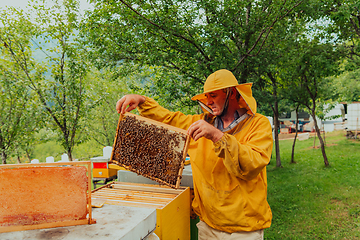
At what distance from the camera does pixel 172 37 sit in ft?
17.5

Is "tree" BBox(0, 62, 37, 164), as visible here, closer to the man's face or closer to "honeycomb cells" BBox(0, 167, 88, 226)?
the man's face

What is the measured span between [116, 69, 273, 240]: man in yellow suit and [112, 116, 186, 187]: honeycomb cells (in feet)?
0.76

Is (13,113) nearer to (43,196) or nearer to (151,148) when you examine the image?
(151,148)

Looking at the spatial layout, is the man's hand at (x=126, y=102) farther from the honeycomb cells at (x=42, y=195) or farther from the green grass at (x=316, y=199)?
the green grass at (x=316, y=199)

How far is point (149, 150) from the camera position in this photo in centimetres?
238

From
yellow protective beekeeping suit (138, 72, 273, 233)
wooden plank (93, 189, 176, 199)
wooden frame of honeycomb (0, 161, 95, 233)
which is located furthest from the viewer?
wooden plank (93, 189, 176, 199)

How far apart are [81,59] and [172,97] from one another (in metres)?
2.87

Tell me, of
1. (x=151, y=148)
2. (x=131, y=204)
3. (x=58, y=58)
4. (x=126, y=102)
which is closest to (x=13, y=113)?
(x=58, y=58)

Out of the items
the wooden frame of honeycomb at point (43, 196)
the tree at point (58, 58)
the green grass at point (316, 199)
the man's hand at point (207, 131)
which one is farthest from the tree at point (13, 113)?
the green grass at point (316, 199)

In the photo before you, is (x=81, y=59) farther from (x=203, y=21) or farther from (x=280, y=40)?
(x=280, y=40)

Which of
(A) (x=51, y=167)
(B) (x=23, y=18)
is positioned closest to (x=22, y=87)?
(B) (x=23, y=18)

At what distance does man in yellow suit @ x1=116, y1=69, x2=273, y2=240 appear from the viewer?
6.17ft

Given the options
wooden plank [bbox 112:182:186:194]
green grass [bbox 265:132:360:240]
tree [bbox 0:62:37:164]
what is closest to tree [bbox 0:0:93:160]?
tree [bbox 0:62:37:164]

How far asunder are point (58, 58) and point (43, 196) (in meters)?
6.56
